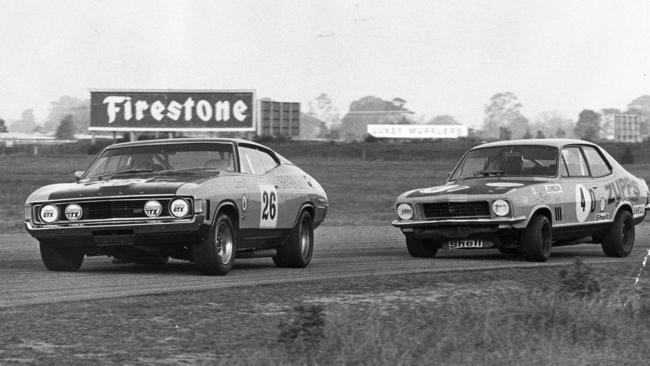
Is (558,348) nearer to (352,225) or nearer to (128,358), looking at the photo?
(128,358)

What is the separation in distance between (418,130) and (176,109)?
254ft

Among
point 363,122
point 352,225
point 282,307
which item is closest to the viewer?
point 282,307

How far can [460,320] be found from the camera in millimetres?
8391

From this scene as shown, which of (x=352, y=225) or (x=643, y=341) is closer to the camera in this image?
(x=643, y=341)

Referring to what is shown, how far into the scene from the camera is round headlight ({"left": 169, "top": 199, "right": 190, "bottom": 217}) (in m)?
10.8

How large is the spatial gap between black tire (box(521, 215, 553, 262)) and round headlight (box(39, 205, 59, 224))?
5.40 m

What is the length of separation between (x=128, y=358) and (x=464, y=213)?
7.65 m

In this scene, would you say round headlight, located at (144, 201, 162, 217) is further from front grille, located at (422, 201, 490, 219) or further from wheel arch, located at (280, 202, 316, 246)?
front grille, located at (422, 201, 490, 219)

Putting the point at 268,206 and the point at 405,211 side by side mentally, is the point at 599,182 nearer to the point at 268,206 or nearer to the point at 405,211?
the point at 405,211

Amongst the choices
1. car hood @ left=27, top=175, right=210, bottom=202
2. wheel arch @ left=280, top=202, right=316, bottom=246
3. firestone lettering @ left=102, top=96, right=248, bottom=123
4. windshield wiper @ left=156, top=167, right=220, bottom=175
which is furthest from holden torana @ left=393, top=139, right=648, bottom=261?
firestone lettering @ left=102, top=96, right=248, bottom=123

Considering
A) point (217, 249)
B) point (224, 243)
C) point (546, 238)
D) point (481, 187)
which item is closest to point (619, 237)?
point (546, 238)

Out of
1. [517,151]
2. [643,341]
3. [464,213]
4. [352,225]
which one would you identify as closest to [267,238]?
[464,213]

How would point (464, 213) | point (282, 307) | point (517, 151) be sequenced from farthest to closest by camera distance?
point (517, 151)
point (464, 213)
point (282, 307)

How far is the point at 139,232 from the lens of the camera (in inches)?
426
